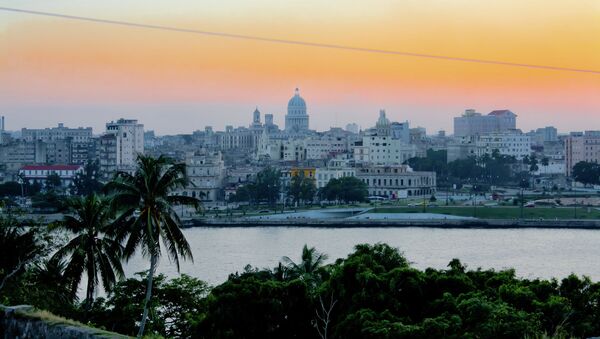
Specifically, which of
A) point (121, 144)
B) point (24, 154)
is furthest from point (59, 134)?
point (121, 144)

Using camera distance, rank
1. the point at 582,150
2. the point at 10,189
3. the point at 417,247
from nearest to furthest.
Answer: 1. the point at 417,247
2. the point at 10,189
3. the point at 582,150

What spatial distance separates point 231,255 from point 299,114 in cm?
5277

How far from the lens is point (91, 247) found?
756 centimetres

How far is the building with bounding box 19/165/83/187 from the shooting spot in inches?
1672

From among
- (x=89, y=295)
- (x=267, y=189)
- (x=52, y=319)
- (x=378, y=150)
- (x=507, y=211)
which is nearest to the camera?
(x=52, y=319)

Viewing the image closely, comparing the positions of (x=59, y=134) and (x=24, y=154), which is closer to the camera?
(x=24, y=154)

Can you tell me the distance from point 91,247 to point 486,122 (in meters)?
68.4

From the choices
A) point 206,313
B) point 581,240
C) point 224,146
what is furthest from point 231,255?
point 224,146

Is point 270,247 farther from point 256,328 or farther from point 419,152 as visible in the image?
point 419,152

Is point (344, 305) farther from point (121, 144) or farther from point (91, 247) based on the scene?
point (121, 144)

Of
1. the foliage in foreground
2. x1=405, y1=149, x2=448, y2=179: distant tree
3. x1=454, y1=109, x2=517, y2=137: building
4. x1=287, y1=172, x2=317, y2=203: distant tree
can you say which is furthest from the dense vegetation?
x1=454, y1=109, x2=517, y2=137: building

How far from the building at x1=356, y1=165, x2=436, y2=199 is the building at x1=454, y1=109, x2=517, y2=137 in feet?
101

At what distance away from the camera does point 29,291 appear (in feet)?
20.4

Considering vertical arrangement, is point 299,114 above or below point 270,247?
above
